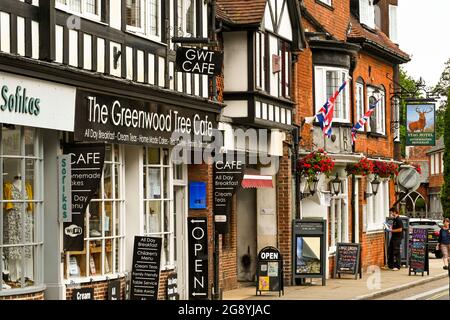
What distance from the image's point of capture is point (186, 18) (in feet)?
73.5

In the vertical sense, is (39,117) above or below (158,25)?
below

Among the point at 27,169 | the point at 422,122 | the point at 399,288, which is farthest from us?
the point at 422,122

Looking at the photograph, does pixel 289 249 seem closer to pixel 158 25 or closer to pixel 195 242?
pixel 195 242

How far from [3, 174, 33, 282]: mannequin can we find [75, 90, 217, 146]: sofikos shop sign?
1440mm

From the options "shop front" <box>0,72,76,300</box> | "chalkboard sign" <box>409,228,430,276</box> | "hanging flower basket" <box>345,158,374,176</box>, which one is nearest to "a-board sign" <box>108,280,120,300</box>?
"shop front" <box>0,72,76,300</box>

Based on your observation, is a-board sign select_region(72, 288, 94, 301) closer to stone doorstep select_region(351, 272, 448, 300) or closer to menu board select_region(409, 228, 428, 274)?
stone doorstep select_region(351, 272, 448, 300)

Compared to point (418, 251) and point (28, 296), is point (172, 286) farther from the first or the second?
point (418, 251)

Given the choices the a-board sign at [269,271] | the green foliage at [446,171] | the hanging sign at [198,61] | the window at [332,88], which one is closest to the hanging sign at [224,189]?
the a-board sign at [269,271]

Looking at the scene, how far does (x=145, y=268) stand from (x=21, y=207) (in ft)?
13.5

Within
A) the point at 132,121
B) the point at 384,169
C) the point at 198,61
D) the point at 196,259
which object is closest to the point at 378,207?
the point at 384,169

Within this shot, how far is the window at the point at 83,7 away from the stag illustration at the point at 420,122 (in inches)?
936

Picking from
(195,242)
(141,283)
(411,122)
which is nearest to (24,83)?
(141,283)

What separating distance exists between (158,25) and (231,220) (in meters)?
7.63

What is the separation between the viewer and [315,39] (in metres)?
31.7
